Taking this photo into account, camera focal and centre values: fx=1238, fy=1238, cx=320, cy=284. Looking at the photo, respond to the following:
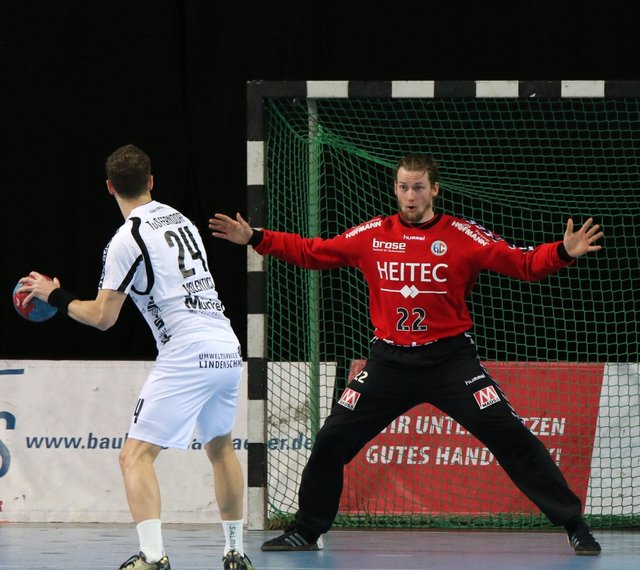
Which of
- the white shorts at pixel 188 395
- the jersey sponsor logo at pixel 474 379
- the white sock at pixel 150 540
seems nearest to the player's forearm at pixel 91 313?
the white shorts at pixel 188 395

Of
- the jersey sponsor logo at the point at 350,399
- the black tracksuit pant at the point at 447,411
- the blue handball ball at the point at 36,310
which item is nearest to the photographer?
the blue handball ball at the point at 36,310

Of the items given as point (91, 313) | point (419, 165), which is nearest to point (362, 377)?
point (419, 165)

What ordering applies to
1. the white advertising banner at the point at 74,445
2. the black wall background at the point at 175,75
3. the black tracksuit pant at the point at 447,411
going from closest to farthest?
the black tracksuit pant at the point at 447,411, the white advertising banner at the point at 74,445, the black wall background at the point at 175,75

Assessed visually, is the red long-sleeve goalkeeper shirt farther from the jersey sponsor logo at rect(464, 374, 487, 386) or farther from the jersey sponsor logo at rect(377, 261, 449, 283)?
the jersey sponsor logo at rect(464, 374, 487, 386)

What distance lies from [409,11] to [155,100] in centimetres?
205

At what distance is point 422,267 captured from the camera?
251 inches

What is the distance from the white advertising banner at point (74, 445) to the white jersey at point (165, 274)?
2.63 meters

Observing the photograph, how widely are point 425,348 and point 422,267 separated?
1.37 ft

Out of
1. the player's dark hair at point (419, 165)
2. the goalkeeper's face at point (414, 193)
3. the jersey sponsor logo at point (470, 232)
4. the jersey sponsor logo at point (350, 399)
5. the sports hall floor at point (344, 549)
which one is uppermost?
the player's dark hair at point (419, 165)

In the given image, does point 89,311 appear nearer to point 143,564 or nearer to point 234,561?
point 143,564

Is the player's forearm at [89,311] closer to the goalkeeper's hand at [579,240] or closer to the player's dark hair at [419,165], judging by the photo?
the player's dark hair at [419,165]

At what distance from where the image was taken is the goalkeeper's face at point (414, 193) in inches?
250

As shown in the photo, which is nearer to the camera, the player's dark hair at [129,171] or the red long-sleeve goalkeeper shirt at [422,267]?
the player's dark hair at [129,171]

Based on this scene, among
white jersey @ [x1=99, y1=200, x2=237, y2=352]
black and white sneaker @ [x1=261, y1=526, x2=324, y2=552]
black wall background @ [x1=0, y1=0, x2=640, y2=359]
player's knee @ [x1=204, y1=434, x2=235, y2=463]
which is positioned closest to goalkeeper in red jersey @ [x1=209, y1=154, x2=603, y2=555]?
black and white sneaker @ [x1=261, y1=526, x2=324, y2=552]
